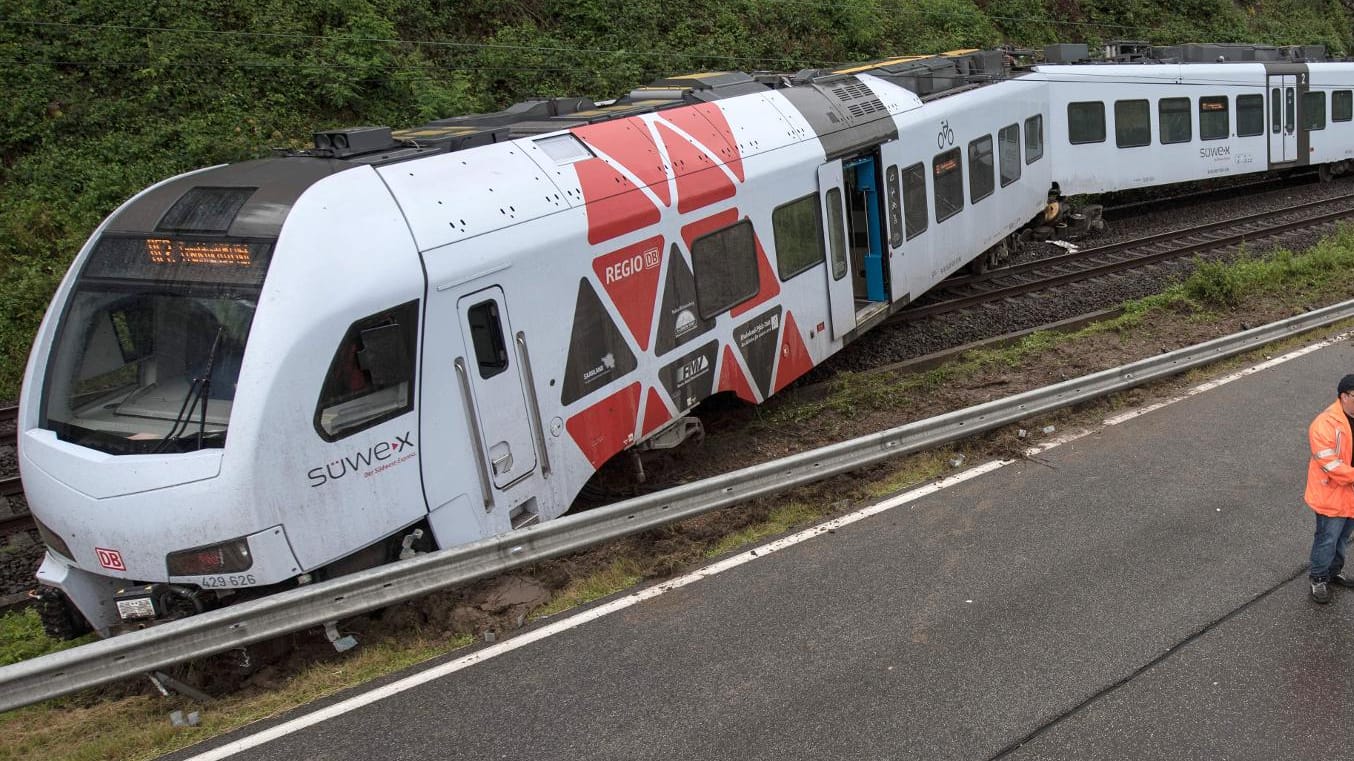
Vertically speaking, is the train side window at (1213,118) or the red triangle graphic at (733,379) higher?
the train side window at (1213,118)

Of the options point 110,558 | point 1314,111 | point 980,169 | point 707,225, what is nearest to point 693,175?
point 707,225

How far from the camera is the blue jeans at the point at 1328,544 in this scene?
20.5ft

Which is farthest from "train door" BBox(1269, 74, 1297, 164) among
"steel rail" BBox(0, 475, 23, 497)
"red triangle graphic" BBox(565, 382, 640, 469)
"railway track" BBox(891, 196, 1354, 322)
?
"steel rail" BBox(0, 475, 23, 497)

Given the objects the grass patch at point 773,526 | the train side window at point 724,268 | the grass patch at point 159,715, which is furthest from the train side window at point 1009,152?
the grass patch at point 159,715

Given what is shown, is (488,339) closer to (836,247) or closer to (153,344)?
(153,344)

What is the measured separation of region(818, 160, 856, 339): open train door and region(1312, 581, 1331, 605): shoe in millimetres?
5462

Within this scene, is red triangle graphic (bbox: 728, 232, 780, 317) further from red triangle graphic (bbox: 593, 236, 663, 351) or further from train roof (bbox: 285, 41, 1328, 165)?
train roof (bbox: 285, 41, 1328, 165)

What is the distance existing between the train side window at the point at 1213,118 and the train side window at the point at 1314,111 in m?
2.87

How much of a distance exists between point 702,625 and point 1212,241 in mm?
14325

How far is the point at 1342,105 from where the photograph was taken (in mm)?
23109

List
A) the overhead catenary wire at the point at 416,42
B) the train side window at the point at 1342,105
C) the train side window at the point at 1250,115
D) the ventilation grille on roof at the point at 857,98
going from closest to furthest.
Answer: the ventilation grille on roof at the point at 857,98 < the overhead catenary wire at the point at 416,42 < the train side window at the point at 1250,115 < the train side window at the point at 1342,105

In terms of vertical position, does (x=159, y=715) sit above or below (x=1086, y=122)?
below

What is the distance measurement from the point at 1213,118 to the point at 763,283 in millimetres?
15434

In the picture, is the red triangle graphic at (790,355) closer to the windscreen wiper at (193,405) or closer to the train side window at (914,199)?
the train side window at (914,199)
